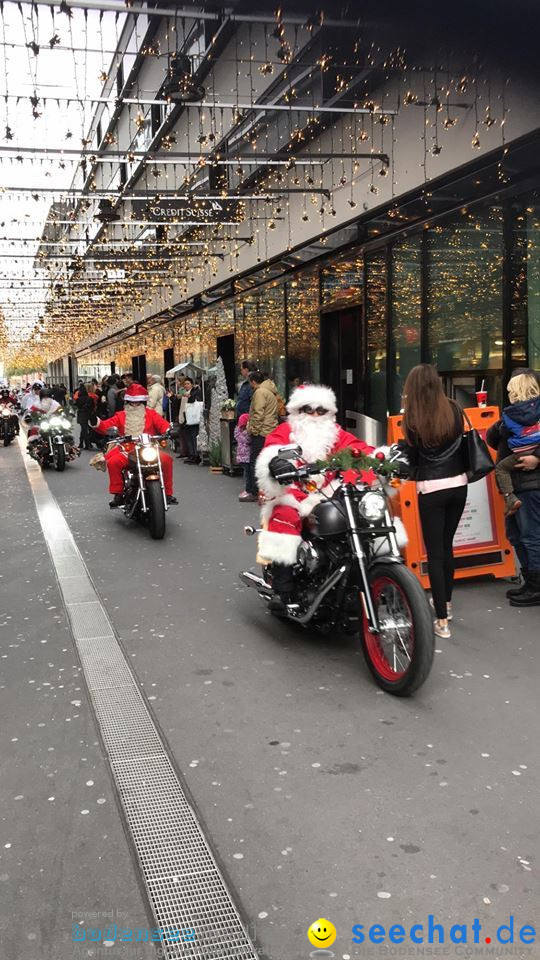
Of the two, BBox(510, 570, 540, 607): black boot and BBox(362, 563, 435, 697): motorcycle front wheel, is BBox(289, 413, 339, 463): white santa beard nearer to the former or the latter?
BBox(362, 563, 435, 697): motorcycle front wheel

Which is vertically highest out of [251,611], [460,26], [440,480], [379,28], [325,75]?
[325,75]

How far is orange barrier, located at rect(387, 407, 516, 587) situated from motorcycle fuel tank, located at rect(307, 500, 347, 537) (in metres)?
1.75

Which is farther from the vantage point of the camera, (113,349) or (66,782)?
(113,349)

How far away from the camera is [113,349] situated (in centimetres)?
5494

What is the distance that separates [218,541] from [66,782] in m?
5.26

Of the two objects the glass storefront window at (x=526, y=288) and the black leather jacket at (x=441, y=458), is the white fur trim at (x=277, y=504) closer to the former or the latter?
the black leather jacket at (x=441, y=458)

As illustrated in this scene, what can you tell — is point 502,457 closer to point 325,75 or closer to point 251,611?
point 251,611

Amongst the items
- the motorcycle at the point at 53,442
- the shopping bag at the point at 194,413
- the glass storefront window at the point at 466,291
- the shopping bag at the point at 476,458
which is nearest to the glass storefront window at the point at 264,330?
the shopping bag at the point at 194,413

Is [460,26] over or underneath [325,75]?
underneath

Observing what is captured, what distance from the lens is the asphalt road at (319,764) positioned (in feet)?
8.89

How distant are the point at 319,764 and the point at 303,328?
14.2 m

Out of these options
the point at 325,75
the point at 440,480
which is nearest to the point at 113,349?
the point at 325,75

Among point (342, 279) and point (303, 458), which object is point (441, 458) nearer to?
point (303, 458)

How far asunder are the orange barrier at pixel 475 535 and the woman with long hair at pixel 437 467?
1105mm
